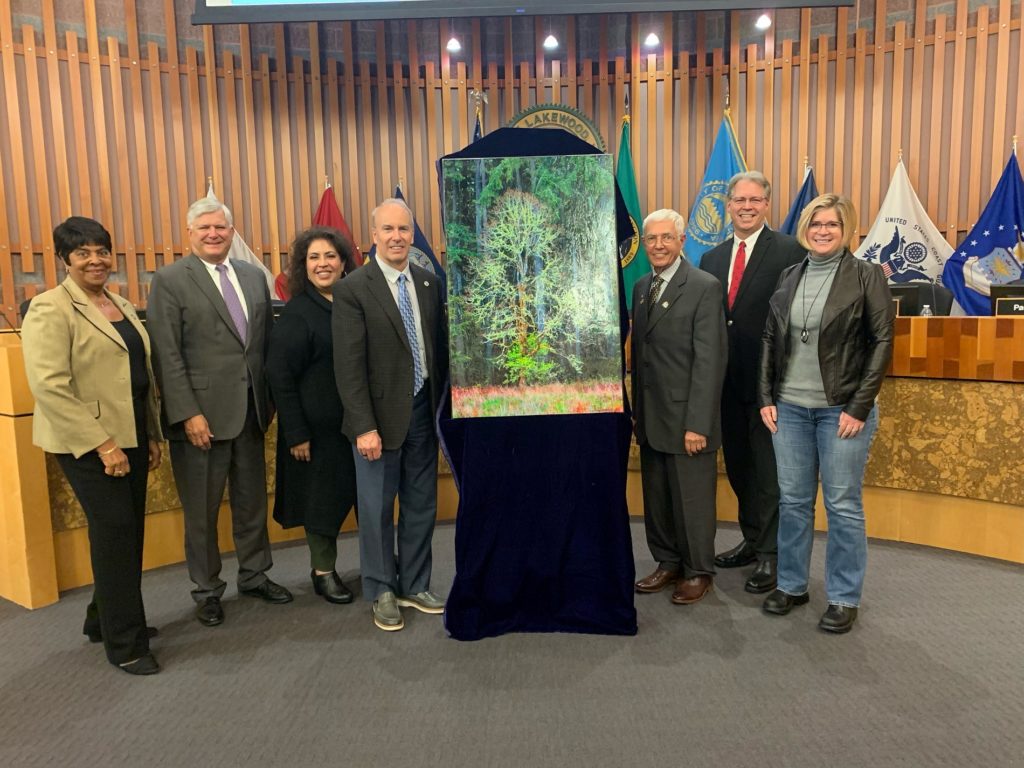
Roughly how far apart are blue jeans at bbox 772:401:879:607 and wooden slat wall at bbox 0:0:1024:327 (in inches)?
148

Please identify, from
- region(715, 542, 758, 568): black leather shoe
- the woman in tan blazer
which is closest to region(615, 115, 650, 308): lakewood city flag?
region(715, 542, 758, 568): black leather shoe

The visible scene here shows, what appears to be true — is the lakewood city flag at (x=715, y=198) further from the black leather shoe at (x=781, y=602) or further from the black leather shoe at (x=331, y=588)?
the black leather shoe at (x=331, y=588)

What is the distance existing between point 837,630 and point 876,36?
4.94 m

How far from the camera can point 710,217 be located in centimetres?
577

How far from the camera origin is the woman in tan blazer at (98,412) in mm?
2195

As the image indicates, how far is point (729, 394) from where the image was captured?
10.1 ft

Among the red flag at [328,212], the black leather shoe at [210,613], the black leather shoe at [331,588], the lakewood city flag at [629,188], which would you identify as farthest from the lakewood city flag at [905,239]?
the black leather shoe at [210,613]

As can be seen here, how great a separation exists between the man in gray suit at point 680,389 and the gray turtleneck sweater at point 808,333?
→ 263mm

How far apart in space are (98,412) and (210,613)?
96cm

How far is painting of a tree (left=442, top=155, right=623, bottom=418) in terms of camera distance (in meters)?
2.30

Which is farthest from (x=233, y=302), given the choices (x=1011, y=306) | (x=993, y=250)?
(x=993, y=250)

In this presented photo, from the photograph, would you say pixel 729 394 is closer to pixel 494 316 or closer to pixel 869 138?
pixel 494 316

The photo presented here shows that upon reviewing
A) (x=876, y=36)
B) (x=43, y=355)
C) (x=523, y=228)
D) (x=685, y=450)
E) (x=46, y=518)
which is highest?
(x=876, y=36)

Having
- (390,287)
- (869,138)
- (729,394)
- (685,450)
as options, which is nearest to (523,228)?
(390,287)
